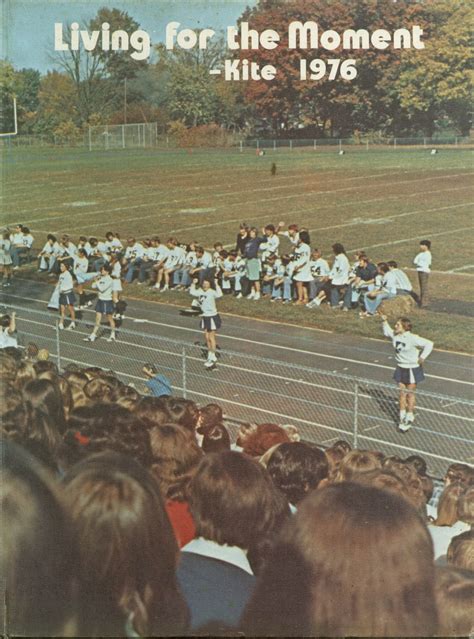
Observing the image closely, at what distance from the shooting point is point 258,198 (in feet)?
88.1

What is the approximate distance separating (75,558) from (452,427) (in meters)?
7.07

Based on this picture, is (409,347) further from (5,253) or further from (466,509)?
(5,253)

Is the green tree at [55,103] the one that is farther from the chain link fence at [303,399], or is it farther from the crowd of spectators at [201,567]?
the crowd of spectators at [201,567]

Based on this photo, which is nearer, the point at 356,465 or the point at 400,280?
the point at 356,465

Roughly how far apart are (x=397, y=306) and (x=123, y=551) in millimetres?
12132

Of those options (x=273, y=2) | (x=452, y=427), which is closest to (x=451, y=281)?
(x=452, y=427)

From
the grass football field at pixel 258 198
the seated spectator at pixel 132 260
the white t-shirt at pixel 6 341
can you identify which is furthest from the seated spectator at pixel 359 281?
the white t-shirt at pixel 6 341

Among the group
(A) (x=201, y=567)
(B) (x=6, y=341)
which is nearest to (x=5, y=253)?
(B) (x=6, y=341)

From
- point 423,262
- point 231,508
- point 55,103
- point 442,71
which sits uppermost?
point 55,103

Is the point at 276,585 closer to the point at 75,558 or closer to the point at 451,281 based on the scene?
the point at 75,558

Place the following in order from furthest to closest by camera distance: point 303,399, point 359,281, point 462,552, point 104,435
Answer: point 359,281
point 303,399
point 104,435
point 462,552

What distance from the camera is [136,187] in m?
28.6

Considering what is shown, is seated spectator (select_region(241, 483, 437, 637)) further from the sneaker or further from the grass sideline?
the grass sideline

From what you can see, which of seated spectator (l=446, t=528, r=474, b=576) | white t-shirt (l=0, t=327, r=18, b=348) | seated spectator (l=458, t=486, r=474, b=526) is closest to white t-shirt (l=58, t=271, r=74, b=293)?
white t-shirt (l=0, t=327, r=18, b=348)
